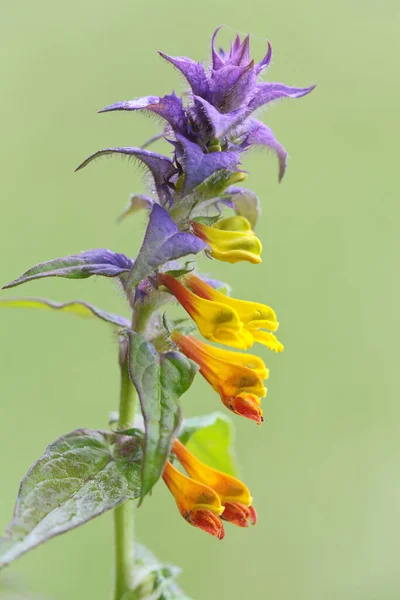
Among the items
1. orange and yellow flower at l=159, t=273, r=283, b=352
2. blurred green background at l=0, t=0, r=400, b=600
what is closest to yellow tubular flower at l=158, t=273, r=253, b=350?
orange and yellow flower at l=159, t=273, r=283, b=352

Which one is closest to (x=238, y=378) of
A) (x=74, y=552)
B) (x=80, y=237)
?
(x=74, y=552)

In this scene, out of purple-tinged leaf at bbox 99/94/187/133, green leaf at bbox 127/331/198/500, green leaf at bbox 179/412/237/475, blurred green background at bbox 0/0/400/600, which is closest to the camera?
green leaf at bbox 127/331/198/500

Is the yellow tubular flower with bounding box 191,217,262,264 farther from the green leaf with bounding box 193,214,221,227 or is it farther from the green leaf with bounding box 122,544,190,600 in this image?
the green leaf with bounding box 122,544,190,600

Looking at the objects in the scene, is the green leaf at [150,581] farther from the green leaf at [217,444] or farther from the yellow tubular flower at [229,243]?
the yellow tubular flower at [229,243]

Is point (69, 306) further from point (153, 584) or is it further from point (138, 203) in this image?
point (153, 584)

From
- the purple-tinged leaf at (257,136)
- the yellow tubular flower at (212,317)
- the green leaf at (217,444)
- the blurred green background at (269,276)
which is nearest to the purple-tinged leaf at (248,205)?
the purple-tinged leaf at (257,136)

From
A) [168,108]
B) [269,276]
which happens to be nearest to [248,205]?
[168,108]
